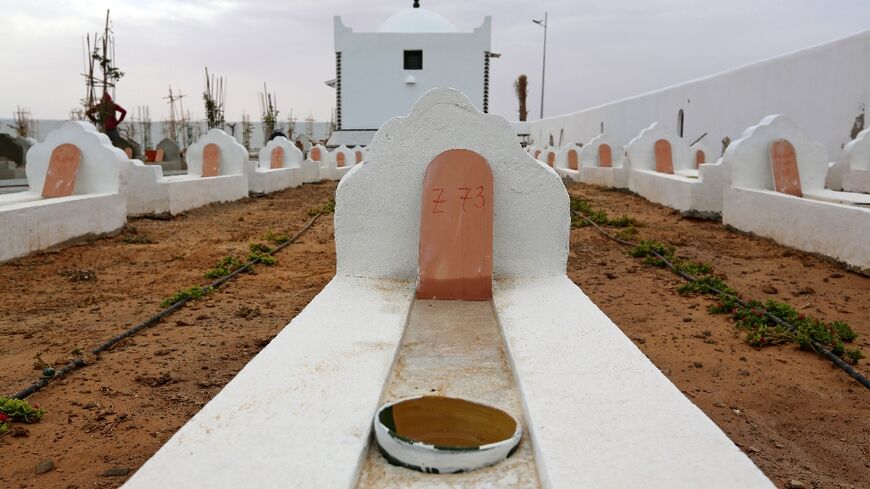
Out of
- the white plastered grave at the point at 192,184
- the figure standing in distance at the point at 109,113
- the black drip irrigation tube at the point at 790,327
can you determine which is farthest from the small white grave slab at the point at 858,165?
the figure standing in distance at the point at 109,113

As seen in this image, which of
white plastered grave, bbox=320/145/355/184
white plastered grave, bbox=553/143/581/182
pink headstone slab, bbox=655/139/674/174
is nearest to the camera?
pink headstone slab, bbox=655/139/674/174

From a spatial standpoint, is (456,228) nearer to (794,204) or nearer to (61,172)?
(794,204)

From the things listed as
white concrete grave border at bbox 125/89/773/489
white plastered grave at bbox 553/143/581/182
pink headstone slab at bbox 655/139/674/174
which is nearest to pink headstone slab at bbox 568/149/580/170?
white plastered grave at bbox 553/143/581/182

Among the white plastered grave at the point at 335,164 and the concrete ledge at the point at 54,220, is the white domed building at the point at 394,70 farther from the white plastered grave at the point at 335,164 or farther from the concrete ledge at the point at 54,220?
the concrete ledge at the point at 54,220

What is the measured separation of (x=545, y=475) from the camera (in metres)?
1.66

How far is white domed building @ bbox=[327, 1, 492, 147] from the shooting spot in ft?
89.0

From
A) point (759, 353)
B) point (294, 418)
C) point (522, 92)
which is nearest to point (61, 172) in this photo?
point (294, 418)

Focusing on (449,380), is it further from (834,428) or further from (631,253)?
(631,253)

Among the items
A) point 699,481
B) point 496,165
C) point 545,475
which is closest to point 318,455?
point 545,475

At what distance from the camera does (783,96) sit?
1249 cm

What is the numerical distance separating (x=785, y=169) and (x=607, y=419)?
7.33 metres

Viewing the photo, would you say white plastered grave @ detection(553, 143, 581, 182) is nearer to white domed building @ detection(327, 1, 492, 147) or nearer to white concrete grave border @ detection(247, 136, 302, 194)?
white domed building @ detection(327, 1, 492, 147)

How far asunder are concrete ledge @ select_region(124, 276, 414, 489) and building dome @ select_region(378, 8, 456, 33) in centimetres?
2835

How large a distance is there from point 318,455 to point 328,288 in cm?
196
